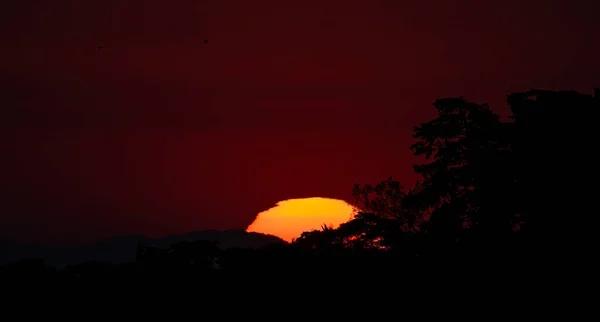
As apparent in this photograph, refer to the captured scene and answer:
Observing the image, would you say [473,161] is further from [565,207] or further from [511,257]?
[511,257]

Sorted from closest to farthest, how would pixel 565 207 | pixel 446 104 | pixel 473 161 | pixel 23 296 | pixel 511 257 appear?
pixel 23 296 → pixel 511 257 → pixel 565 207 → pixel 473 161 → pixel 446 104

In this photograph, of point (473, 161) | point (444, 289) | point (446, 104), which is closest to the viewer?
point (444, 289)

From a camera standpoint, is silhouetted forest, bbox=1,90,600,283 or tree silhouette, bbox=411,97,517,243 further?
tree silhouette, bbox=411,97,517,243

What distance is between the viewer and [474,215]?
36.3m

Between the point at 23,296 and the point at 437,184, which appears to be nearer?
the point at 23,296

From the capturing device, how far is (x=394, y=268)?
28.1m

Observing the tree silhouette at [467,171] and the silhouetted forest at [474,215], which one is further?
the tree silhouette at [467,171]

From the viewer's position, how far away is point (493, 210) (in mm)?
35844

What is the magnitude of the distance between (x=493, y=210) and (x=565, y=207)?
2.69m

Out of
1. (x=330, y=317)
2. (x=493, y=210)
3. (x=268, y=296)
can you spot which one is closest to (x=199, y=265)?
(x=268, y=296)

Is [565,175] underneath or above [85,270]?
above

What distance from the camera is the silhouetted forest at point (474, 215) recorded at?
2633 centimetres

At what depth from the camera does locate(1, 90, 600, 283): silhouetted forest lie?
26.3 metres

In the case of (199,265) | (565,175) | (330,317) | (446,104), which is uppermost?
(446,104)
